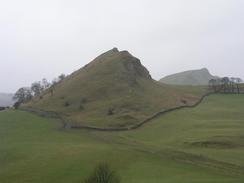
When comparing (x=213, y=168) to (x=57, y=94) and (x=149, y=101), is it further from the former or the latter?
(x=57, y=94)

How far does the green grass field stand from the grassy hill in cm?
753

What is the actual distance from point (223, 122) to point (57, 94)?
61.9m

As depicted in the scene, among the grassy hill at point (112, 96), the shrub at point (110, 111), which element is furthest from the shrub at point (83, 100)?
the shrub at point (110, 111)

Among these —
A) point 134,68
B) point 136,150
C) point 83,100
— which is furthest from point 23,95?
point 136,150

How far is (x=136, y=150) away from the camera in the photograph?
7325 cm

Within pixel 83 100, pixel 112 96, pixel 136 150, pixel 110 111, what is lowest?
pixel 136 150

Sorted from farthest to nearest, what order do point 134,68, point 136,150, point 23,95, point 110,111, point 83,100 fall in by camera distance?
point 23,95, point 134,68, point 83,100, point 110,111, point 136,150

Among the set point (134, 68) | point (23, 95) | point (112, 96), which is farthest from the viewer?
point (23, 95)

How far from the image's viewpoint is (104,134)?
312 ft

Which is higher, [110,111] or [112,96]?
[112,96]

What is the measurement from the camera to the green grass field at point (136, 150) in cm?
5631

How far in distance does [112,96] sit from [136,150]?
56.0 metres

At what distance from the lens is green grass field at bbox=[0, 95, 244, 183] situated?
56312 mm

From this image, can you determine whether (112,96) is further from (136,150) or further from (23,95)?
(23,95)
